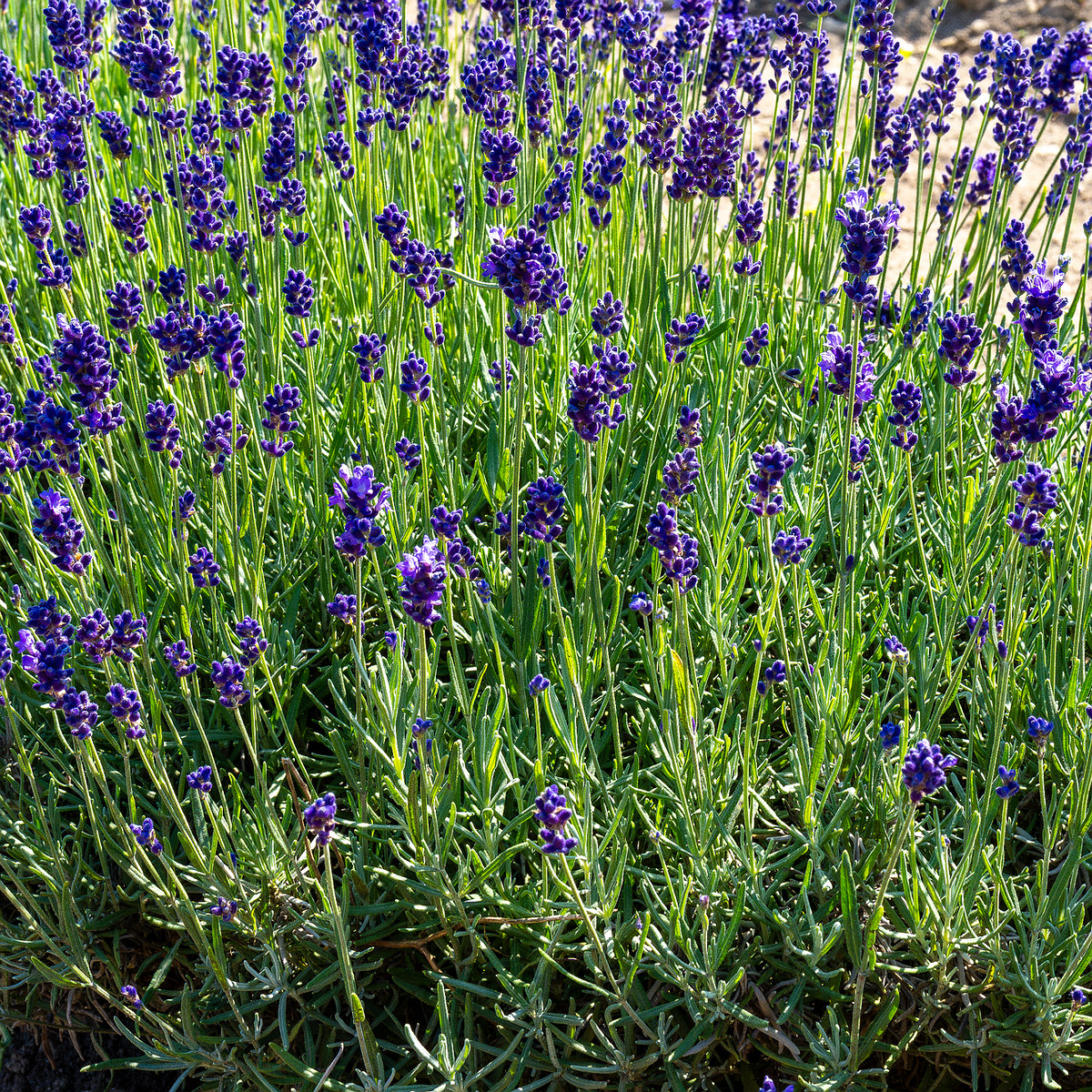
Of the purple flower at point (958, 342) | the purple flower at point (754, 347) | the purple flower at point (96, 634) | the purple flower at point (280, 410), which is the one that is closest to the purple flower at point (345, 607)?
the purple flower at point (96, 634)

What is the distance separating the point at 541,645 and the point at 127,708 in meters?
1.26

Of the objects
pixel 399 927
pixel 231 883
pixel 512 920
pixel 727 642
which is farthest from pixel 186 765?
pixel 727 642

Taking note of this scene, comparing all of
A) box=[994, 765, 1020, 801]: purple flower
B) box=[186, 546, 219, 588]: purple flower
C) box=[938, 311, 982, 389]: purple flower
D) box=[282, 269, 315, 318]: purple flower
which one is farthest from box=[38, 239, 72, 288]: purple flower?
box=[994, 765, 1020, 801]: purple flower

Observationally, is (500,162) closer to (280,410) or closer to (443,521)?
(280,410)

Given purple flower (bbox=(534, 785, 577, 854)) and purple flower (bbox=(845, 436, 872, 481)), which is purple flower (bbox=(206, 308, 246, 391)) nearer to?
purple flower (bbox=(534, 785, 577, 854))

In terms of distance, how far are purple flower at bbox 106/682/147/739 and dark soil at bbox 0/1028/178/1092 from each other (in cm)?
105

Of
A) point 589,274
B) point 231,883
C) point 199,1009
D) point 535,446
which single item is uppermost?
point 589,274

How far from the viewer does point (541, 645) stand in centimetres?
298

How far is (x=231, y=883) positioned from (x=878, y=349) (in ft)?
8.66

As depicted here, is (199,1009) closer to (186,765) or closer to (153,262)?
(186,765)

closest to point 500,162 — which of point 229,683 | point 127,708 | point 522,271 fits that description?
point 522,271

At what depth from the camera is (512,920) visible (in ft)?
7.32

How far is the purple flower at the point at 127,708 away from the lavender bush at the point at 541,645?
14 millimetres

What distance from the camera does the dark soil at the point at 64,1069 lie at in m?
2.57
